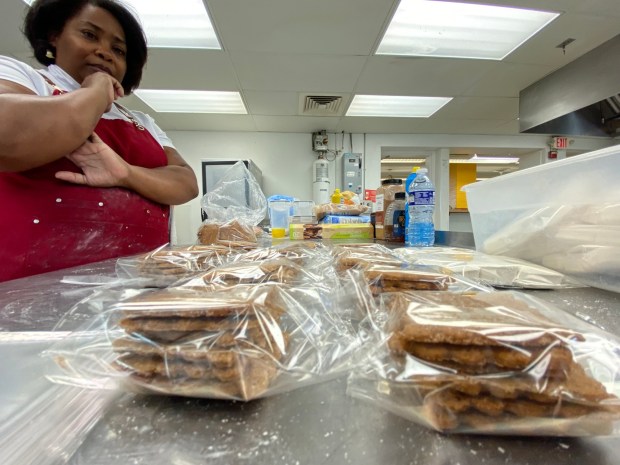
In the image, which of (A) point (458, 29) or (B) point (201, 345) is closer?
(B) point (201, 345)

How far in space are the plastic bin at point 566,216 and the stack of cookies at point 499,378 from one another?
17.7 inches

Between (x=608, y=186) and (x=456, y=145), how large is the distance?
4.08m

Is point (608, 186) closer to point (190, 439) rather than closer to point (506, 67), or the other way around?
point (190, 439)

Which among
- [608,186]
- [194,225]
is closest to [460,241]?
[608,186]

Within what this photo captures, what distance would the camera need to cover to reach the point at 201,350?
9.2 inches

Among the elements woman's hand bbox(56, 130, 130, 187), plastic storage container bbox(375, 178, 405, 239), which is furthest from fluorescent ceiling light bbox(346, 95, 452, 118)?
woman's hand bbox(56, 130, 130, 187)

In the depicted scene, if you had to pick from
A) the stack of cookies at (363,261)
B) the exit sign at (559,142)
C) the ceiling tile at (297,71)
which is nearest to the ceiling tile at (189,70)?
the ceiling tile at (297,71)

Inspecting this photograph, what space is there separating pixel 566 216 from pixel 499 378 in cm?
57

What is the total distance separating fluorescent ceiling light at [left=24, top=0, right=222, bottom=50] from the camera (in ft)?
5.46

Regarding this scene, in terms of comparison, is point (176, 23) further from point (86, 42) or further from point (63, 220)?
point (63, 220)

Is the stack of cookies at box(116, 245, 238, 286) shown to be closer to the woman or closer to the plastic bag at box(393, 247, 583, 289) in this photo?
the woman

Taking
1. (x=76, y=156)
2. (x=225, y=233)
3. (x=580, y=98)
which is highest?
(x=580, y=98)

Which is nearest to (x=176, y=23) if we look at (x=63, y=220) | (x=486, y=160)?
(x=63, y=220)

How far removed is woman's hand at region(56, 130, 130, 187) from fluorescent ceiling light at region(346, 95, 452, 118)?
2606mm
